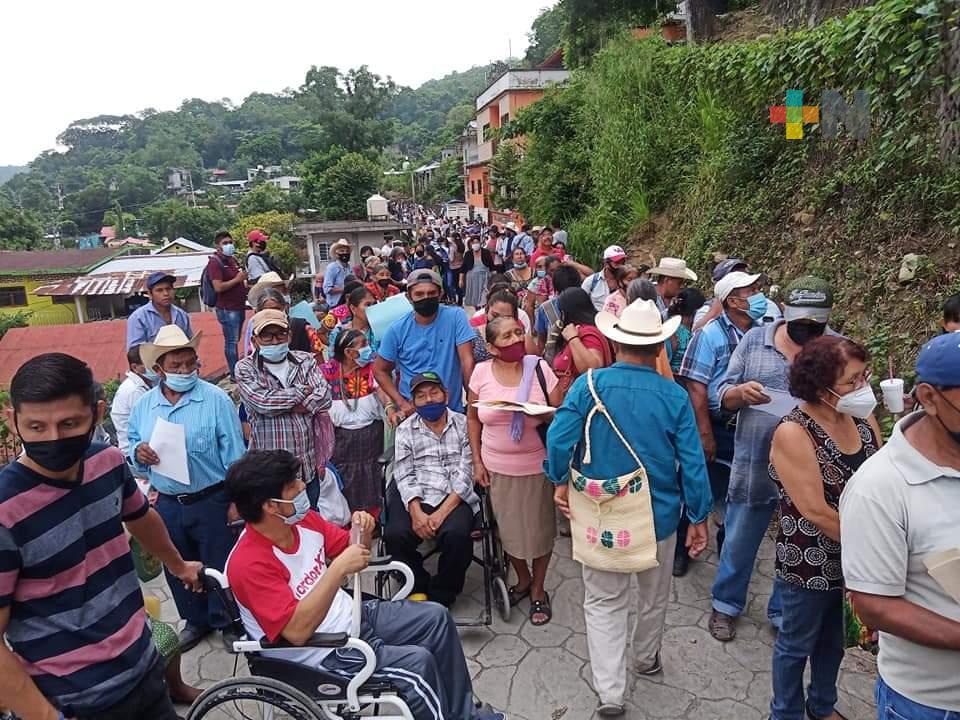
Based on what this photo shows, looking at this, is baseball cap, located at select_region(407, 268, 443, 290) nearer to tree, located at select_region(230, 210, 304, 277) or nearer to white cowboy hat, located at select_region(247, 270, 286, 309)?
white cowboy hat, located at select_region(247, 270, 286, 309)

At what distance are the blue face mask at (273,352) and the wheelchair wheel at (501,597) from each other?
1.84 m

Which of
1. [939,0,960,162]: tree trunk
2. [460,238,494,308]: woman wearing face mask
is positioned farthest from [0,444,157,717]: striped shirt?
[460,238,494,308]: woman wearing face mask

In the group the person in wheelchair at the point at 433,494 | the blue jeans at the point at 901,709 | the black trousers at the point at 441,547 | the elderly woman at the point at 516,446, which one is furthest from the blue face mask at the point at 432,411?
the blue jeans at the point at 901,709

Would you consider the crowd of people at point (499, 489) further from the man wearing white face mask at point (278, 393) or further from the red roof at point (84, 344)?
the red roof at point (84, 344)

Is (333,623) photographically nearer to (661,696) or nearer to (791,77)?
(661,696)

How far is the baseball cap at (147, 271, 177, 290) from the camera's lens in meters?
5.09

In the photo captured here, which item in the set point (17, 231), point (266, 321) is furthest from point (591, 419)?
point (17, 231)

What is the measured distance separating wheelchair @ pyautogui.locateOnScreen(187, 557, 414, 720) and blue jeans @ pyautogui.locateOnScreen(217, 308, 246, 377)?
516 cm

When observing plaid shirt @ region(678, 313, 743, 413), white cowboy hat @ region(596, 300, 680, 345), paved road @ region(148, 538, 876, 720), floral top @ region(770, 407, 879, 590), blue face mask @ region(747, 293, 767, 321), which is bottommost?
paved road @ region(148, 538, 876, 720)

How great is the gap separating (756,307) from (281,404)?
2.79 metres

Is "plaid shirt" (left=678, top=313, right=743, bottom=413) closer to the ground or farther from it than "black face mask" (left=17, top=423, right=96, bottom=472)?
closer to the ground

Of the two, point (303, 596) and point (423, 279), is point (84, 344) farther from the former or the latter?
point (303, 596)

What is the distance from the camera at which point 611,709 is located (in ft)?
9.71

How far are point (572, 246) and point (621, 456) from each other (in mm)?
10106
